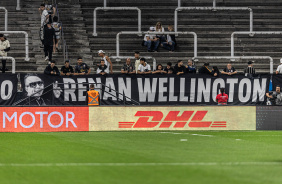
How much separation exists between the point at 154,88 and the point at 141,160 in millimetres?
14106

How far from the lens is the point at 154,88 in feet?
88.7

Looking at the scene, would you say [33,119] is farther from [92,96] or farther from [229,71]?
[229,71]

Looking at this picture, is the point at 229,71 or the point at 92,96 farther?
the point at 229,71

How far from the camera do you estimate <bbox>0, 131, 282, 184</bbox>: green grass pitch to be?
34.1ft

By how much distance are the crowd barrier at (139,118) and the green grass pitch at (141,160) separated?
137 inches

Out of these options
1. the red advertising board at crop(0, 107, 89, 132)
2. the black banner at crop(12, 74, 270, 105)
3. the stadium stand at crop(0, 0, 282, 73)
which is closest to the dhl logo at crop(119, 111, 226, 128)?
the red advertising board at crop(0, 107, 89, 132)

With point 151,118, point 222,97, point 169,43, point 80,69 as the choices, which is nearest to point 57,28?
point 80,69

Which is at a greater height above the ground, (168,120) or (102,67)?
Answer: (102,67)

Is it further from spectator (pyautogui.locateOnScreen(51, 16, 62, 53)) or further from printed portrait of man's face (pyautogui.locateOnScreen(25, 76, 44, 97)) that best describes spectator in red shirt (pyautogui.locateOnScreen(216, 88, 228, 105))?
spectator (pyautogui.locateOnScreen(51, 16, 62, 53))

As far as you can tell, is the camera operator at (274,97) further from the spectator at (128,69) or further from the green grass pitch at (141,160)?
the green grass pitch at (141,160)

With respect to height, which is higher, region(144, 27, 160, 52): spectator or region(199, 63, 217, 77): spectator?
region(144, 27, 160, 52): spectator

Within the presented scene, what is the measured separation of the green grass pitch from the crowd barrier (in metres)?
3.49

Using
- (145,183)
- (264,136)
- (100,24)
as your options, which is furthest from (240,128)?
(145,183)

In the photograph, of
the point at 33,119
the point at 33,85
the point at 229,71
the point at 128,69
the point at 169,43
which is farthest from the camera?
the point at 169,43
